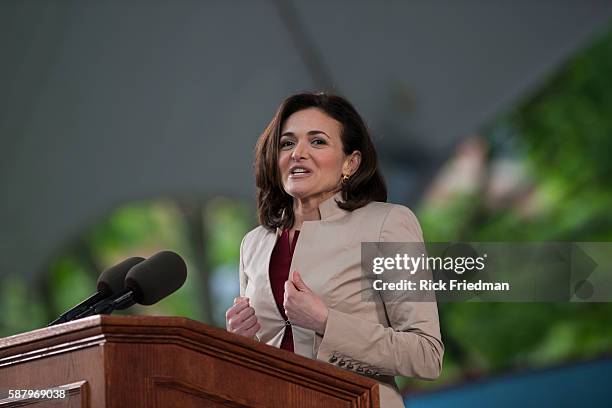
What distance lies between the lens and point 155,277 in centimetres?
202

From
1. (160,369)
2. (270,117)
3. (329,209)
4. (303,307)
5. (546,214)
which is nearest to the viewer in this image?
(160,369)

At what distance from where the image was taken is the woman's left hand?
2109 mm

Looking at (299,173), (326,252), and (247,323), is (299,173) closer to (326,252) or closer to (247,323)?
(326,252)

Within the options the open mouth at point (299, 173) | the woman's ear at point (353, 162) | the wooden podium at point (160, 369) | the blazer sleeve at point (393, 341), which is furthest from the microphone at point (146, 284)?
the woman's ear at point (353, 162)

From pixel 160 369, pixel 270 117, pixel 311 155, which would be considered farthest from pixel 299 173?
pixel 270 117

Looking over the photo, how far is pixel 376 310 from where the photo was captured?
231 cm

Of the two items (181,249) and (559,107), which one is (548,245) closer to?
(559,107)

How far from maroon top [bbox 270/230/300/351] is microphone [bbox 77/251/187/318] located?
1.11ft

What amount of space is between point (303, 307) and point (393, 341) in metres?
0.20

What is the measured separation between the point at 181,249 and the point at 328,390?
10.5 ft

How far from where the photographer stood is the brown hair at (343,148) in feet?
8.13

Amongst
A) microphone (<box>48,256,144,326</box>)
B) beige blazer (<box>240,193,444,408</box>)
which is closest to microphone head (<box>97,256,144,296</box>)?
microphone (<box>48,256,144,326</box>)

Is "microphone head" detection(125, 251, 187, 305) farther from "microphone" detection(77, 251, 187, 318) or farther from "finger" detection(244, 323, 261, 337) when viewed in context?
"finger" detection(244, 323, 261, 337)

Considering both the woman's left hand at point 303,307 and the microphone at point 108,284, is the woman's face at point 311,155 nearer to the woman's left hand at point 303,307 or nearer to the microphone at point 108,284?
the woman's left hand at point 303,307
